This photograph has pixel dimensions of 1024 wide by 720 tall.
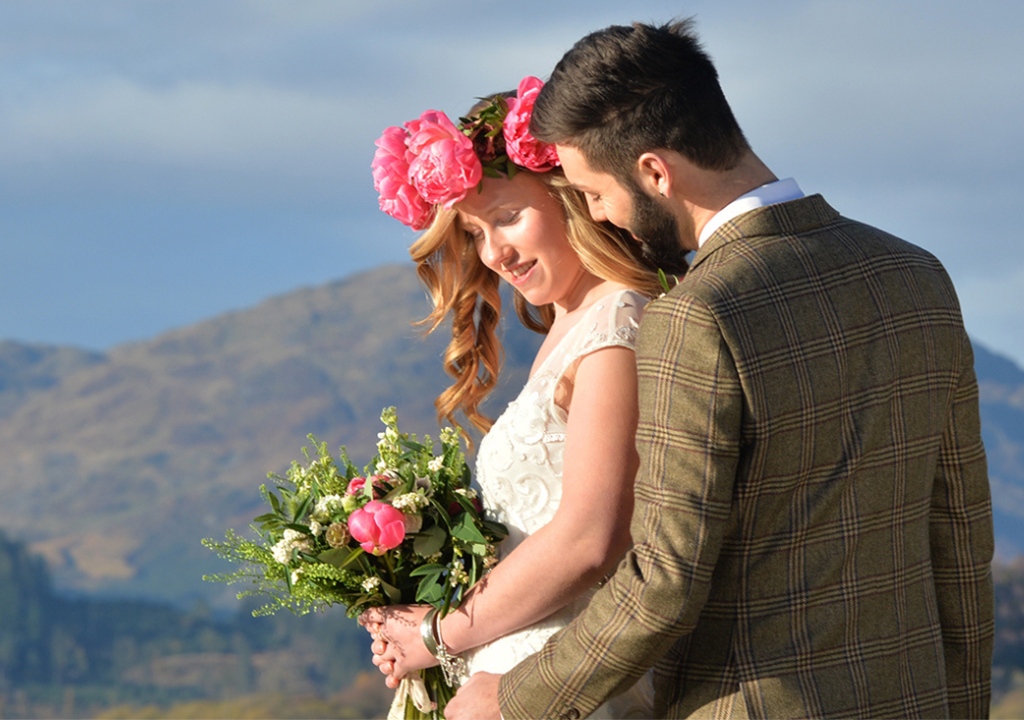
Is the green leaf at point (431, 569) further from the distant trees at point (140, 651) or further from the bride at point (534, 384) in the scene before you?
the distant trees at point (140, 651)

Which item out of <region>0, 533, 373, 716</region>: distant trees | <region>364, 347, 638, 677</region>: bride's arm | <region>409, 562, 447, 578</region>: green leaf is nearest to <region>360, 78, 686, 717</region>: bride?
<region>364, 347, 638, 677</region>: bride's arm

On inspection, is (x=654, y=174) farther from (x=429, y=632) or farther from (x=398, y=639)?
(x=398, y=639)

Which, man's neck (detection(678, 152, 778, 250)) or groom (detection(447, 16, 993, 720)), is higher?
man's neck (detection(678, 152, 778, 250))

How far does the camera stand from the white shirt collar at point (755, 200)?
290 cm

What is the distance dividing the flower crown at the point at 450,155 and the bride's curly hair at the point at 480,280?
0.29 feet

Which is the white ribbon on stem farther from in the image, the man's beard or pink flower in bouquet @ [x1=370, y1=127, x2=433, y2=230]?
the man's beard

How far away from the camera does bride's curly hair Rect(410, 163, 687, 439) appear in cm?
371

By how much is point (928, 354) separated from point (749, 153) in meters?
0.62

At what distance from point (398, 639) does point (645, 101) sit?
172 centimetres

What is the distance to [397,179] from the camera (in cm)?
396

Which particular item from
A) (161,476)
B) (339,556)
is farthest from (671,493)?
(161,476)

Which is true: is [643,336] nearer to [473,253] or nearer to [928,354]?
[928,354]

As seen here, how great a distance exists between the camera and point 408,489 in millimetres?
3637

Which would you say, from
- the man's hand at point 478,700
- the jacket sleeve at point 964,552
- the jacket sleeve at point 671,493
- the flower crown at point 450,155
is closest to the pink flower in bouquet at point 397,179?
the flower crown at point 450,155
